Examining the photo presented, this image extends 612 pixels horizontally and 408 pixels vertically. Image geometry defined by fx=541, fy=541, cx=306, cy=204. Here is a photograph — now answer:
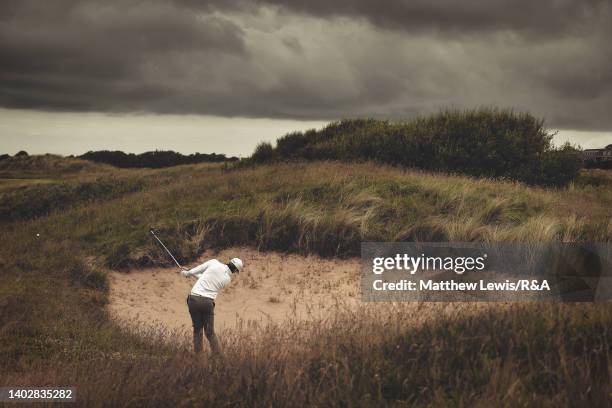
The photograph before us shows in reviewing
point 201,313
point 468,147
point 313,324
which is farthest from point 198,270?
point 468,147

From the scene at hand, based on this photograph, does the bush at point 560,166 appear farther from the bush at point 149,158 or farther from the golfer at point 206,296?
the bush at point 149,158

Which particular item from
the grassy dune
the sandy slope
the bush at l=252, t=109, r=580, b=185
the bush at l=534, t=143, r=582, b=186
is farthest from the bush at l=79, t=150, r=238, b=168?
the sandy slope

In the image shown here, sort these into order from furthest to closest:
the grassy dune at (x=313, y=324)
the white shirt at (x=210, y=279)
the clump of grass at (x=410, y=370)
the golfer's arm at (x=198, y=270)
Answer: the golfer's arm at (x=198, y=270) → the white shirt at (x=210, y=279) → the grassy dune at (x=313, y=324) → the clump of grass at (x=410, y=370)

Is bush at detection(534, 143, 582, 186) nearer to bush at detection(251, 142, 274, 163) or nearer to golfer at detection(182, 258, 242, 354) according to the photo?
bush at detection(251, 142, 274, 163)

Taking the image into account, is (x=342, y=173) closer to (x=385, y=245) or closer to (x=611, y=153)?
(x=385, y=245)

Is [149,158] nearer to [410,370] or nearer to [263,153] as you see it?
[263,153]

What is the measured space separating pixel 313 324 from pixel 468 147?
1847cm

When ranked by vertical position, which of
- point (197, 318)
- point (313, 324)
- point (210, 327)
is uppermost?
point (313, 324)

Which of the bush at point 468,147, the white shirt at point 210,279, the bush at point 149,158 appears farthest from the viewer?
the bush at point 149,158

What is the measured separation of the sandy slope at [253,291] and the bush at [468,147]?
11.4 metres

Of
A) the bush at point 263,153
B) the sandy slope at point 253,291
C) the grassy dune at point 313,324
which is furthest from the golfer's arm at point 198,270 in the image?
the bush at point 263,153

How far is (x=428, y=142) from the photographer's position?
79.9ft

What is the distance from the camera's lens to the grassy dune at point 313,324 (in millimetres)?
4859

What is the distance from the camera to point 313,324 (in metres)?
7.22
